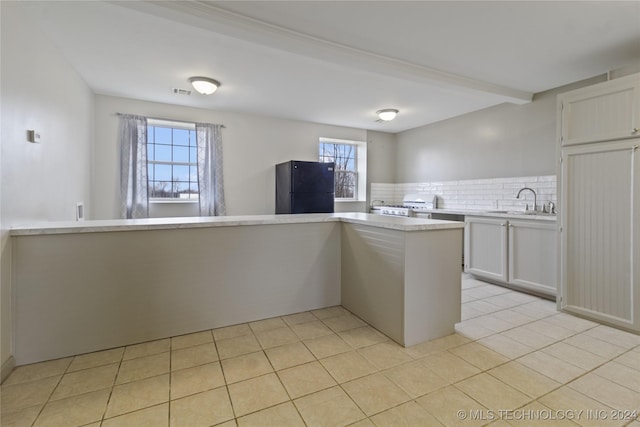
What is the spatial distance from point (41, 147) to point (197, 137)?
2308 mm

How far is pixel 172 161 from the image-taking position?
4.53 meters

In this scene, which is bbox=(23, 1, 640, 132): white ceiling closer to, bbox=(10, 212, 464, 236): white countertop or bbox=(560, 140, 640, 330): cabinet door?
bbox=(560, 140, 640, 330): cabinet door

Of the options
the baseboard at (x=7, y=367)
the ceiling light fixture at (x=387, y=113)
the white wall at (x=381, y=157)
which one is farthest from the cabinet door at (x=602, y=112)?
the baseboard at (x=7, y=367)

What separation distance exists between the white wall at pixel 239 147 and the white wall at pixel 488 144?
141 cm

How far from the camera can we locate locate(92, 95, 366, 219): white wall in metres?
4.00

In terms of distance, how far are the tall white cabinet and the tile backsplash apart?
3.53 feet

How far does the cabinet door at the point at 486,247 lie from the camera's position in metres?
3.52

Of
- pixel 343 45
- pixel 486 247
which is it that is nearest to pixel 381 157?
pixel 486 247

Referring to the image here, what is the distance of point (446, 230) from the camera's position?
7.41ft

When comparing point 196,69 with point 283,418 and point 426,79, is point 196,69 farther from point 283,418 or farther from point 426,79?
point 283,418

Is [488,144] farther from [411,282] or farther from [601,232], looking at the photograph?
[411,282]

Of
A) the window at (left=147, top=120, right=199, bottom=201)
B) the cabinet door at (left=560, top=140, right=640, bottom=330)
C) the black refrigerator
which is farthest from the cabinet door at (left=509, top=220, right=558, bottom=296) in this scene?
the window at (left=147, top=120, right=199, bottom=201)

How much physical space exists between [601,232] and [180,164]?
16.5ft

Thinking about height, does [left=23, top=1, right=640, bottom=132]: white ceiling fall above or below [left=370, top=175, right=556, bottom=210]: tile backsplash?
above
